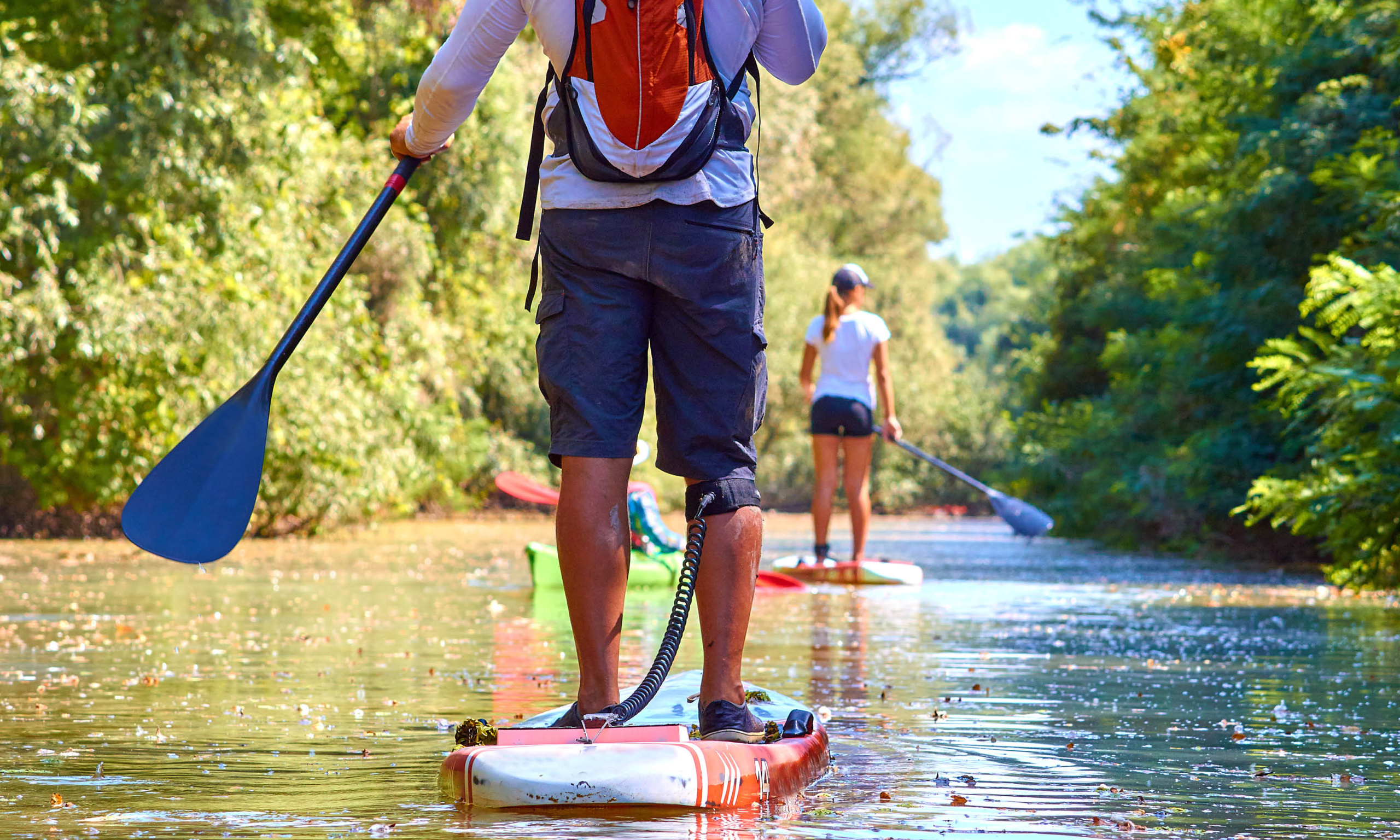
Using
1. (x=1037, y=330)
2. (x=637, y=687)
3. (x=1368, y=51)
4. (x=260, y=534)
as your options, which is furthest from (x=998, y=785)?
(x=1037, y=330)

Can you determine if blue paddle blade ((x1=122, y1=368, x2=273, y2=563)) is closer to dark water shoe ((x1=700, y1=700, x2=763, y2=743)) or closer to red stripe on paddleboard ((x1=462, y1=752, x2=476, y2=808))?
red stripe on paddleboard ((x1=462, y1=752, x2=476, y2=808))

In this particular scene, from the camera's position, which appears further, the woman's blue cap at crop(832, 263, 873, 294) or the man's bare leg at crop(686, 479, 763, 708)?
the woman's blue cap at crop(832, 263, 873, 294)

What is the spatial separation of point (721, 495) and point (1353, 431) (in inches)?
268

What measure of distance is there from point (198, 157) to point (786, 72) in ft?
35.8

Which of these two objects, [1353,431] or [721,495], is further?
[1353,431]

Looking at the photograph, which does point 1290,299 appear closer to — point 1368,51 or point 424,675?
point 1368,51

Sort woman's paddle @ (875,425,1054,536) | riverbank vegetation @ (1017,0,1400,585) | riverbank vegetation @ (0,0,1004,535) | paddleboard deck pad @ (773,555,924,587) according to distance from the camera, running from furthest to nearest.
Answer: woman's paddle @ (875,425,1054,536)
riverbank vegetation @ (0,0,1004,535)
paddleboard deck pad @ (773,555,924,587)
riverbank vegetation @ (1017,0,1400,585)

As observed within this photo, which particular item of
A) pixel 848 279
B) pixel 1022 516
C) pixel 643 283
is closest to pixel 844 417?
pixel 848 279

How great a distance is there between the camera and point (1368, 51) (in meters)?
12.8

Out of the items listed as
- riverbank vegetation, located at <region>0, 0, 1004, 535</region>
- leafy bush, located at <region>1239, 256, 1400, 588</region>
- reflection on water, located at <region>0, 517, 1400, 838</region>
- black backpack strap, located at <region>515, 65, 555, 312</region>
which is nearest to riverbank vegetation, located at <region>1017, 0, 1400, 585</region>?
leafy bush, located at <region>1239, 256, 1400, 588</region>

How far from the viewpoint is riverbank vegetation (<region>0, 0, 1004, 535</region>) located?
13656 mm

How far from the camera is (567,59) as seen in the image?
12.5 ft

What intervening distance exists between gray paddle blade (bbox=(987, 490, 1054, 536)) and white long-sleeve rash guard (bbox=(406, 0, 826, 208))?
1011cm

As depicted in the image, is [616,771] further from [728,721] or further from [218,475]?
[218,475]
